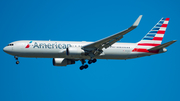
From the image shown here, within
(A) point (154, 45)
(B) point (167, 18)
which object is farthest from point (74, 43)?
(B) point (167, 18)

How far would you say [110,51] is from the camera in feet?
158

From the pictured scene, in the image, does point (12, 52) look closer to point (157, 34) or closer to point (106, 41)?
point (106, 41)

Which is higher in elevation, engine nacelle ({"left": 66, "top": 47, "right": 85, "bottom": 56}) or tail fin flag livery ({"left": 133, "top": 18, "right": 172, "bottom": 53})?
tail fin flag livery ({"left": 133, "top": 18, "right": 172, "bottom": 53})

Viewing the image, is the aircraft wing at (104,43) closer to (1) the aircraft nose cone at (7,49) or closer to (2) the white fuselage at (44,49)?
(2) the white fuselage at (44,49)

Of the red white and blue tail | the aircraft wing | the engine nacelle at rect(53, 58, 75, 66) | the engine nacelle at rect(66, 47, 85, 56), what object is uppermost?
the red white and blue tail

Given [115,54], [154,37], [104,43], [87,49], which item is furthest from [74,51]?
[154,37]

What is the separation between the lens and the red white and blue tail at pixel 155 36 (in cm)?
5025

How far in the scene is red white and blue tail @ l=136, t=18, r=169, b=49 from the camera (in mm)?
50250

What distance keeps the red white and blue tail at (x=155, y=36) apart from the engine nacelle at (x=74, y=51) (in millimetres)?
9876

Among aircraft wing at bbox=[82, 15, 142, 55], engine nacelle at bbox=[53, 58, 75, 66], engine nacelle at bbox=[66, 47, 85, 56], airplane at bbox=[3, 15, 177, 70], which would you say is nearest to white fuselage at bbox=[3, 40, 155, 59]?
airplane at bbox=[3, 15, 177, 70]

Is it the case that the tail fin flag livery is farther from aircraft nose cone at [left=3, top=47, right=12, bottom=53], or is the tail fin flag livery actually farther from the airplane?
aircraft nose cone at [left=3, top=47, right=12, bottom=53]

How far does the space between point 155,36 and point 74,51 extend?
587 inches

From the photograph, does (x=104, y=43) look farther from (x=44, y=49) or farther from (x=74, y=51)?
(x=44, y=49)

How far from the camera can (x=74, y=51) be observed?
1778 inches
